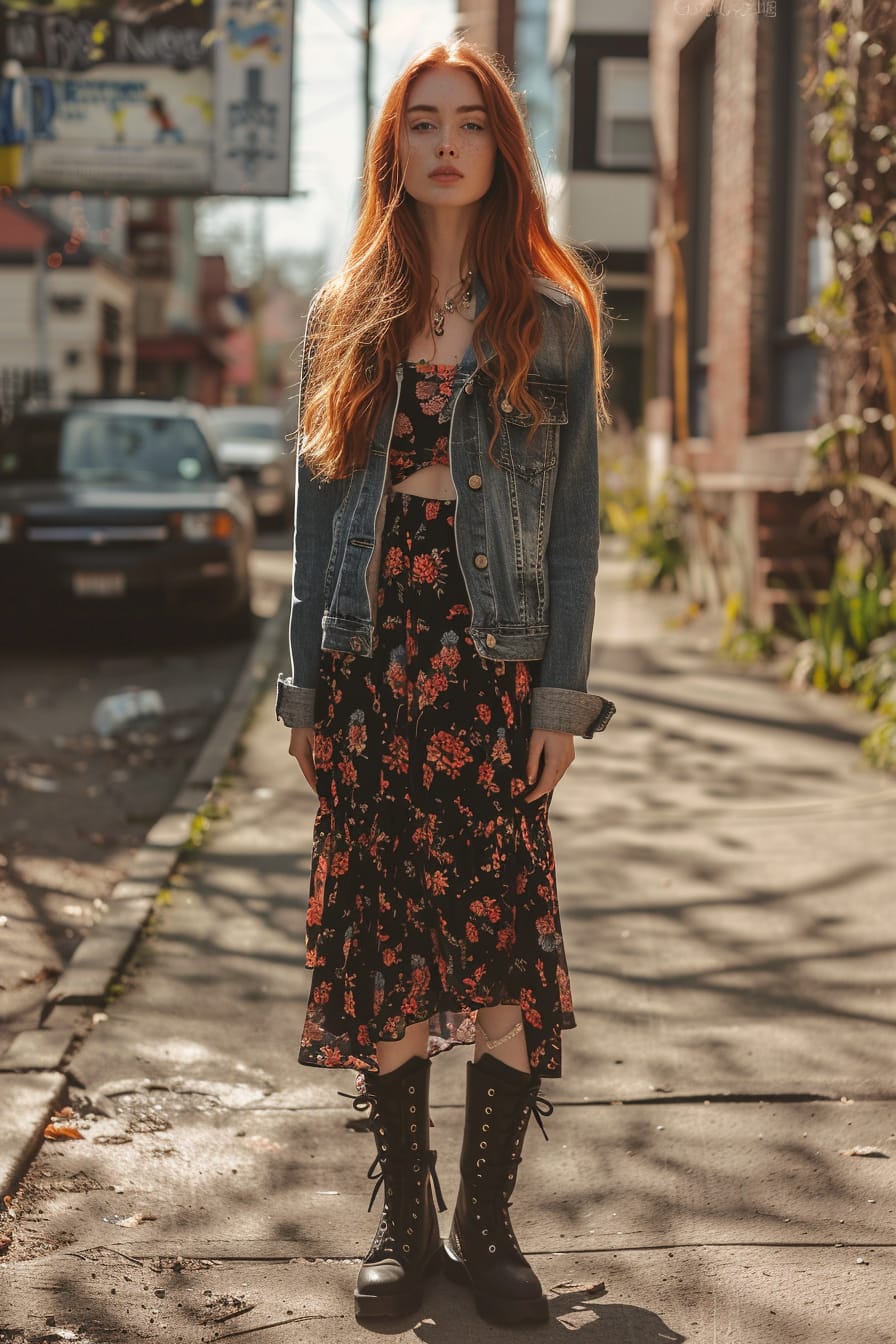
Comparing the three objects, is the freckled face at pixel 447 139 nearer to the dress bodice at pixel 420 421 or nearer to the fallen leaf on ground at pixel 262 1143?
the dress bodice at pixel 420 421

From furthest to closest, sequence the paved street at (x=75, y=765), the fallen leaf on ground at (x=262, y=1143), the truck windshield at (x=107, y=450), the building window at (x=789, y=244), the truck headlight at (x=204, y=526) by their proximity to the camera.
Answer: the truck windshield at (x=107, y=450)
the building window at (x=789, y=244)
the truck headlight at (x=204, y=526)
the paved street at (x=75, y=765)
the fallen leaf on ground at (x=262, y=1143)

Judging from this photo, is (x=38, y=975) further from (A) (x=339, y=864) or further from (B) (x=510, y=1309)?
(B) (x=510, y=1309)

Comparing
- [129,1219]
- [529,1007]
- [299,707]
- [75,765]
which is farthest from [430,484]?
[75,765]

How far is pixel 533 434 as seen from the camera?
292 centimetres

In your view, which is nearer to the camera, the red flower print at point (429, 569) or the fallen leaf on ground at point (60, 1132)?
the red flower print at point (429, 569)

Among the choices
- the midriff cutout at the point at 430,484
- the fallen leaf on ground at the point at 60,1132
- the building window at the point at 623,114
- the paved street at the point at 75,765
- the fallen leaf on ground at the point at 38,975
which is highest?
the building window at the point at 623,114

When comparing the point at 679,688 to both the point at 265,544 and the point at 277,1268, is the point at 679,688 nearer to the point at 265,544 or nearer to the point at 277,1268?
the point at 277,1268

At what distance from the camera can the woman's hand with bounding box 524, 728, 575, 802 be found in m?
2.92

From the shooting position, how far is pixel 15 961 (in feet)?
16.5

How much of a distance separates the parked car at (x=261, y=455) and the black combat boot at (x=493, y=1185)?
54.6ft

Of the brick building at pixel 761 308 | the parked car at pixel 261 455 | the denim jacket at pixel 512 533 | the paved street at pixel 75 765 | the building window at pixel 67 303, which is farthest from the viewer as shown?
the building window at pixel 67 303

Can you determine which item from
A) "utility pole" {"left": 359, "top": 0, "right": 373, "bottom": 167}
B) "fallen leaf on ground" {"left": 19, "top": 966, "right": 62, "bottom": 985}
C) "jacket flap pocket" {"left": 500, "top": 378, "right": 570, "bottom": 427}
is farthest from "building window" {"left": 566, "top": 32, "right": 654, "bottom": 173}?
"jacket flap pocket" {"left": 500, "top": 378, "right": 570, "bottom": 427}

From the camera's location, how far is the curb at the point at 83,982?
3719 millimetres

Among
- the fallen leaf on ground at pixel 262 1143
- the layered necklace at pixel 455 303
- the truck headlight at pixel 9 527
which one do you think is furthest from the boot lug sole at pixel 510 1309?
the truck headlight at pixel 9 527
